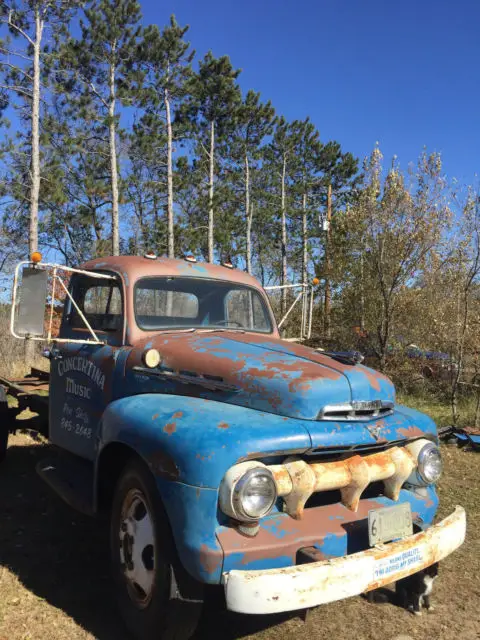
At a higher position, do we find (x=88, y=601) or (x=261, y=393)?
(x=261, y=393)

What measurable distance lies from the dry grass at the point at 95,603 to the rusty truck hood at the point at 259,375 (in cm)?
129

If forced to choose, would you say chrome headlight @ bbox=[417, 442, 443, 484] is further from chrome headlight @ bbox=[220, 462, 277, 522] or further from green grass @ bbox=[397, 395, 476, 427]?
green grass @ bbox=[397, 395, 476, 427]

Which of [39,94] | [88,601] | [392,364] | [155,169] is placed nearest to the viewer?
[88,601]

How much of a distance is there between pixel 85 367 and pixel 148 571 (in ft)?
5.91

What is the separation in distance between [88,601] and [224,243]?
2728 centimetres

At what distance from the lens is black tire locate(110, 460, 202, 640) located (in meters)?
2.56

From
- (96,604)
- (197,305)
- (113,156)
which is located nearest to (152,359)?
(197,305)

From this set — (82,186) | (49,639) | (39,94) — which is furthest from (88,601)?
(82,186)

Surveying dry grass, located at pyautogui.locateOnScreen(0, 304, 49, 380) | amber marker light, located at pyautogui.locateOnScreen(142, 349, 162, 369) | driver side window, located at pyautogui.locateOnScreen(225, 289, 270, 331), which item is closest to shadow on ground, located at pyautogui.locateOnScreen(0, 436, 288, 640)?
amber marker light, located at pyautogui.locateOnScreen(142, 349, 162, 369)

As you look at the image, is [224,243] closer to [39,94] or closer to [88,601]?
[39,94]

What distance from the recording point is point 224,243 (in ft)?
98.2

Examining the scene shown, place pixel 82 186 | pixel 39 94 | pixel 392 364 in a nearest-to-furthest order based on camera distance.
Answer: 1. pixel 392 364
2. pixel 39 94
3. pixel 82 186

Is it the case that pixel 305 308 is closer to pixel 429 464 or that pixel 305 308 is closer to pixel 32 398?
pixel 429 464

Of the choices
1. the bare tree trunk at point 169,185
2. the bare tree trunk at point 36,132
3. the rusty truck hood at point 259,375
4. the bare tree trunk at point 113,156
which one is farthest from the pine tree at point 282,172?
the rusty truck hood at point 259,375
